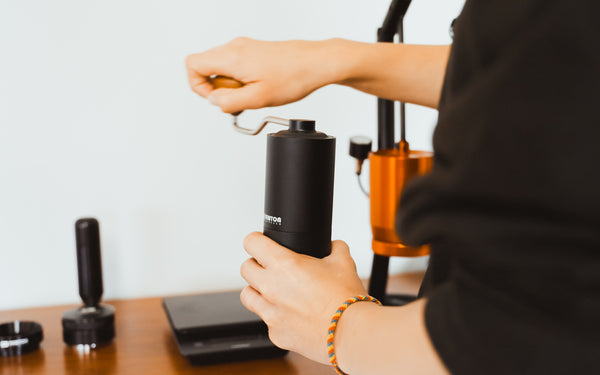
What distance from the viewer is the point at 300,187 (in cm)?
54

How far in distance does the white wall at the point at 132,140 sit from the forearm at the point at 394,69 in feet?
1.17

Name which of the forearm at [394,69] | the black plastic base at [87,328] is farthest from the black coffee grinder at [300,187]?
the black plastic base at [87,328]

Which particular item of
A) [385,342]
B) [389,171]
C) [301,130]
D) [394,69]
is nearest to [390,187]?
[389,171]

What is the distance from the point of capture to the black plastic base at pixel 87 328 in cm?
78

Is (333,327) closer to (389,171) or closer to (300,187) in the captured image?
(300,187)

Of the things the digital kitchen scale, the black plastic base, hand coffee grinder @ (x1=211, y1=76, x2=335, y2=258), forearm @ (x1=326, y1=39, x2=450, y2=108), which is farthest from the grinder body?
the black plastic base

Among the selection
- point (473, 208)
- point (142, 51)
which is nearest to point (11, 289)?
point (142, 51)

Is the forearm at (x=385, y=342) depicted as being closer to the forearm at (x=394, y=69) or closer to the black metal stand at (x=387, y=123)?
the forearm at (x=394, y=69)

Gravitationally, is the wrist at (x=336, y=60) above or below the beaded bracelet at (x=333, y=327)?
above

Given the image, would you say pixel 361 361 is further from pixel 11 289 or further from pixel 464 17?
pixel 11 289

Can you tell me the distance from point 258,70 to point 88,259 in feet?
1.42

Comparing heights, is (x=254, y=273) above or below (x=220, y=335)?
above

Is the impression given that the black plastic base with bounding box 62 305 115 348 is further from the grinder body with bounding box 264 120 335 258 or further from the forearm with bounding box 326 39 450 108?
the forearm with bounding box 326 39 450 108

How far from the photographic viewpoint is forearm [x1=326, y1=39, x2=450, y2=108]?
63 centimetres
